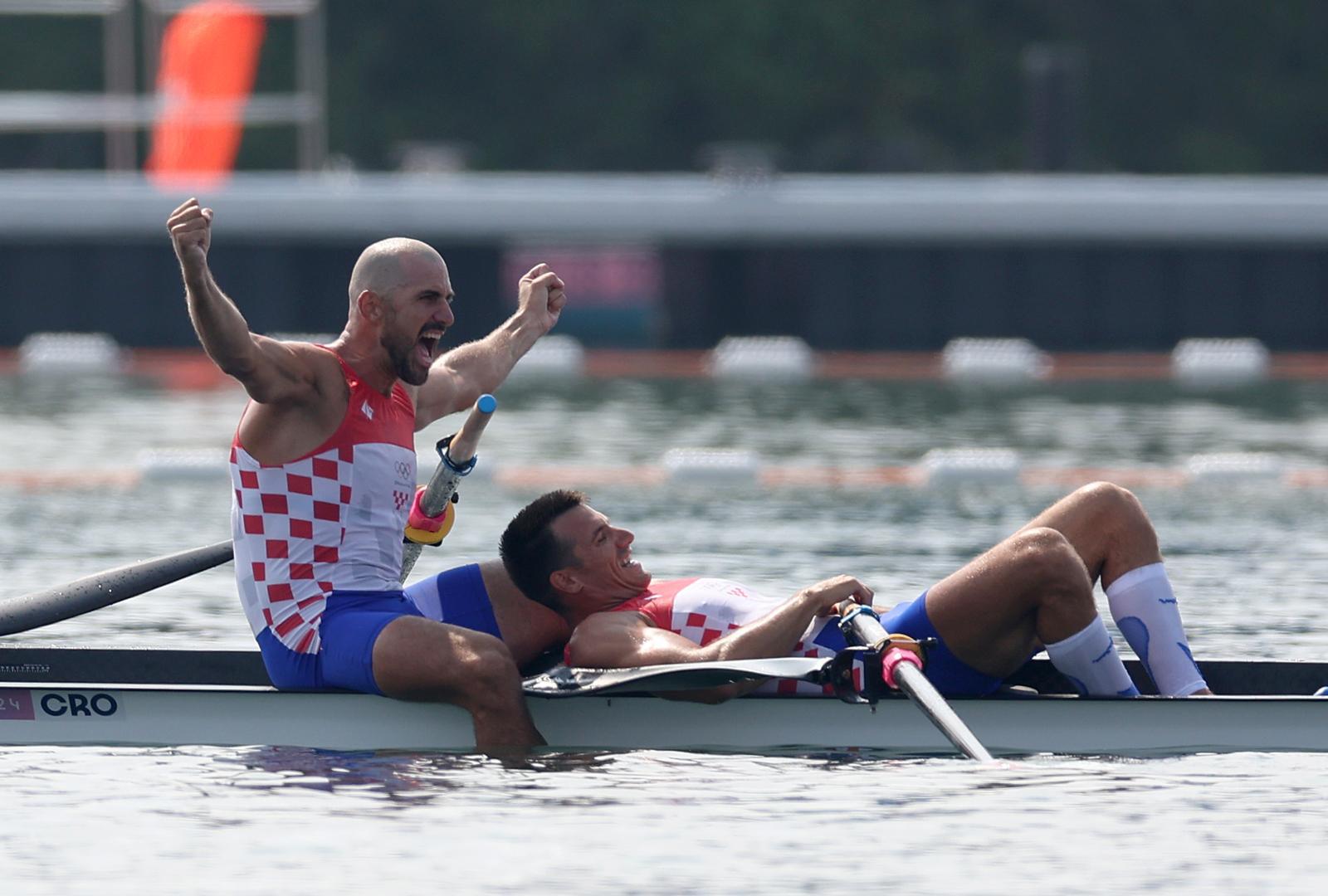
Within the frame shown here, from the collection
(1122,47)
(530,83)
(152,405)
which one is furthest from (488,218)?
(1122,47)

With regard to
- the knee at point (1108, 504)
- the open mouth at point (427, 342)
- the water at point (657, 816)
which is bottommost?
the water at point (657, 816)

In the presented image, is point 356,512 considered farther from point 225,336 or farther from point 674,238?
point 674,238

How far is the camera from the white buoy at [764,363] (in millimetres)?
24672

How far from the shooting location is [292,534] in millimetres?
8023

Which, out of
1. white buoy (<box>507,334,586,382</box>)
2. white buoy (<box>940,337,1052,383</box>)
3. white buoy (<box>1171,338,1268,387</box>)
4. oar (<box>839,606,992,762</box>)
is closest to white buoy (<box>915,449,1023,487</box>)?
white buoy (<box>940,337,1052,383</box>)

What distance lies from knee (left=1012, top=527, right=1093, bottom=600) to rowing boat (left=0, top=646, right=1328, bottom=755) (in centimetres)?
34

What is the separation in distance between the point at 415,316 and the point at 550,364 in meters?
17.3

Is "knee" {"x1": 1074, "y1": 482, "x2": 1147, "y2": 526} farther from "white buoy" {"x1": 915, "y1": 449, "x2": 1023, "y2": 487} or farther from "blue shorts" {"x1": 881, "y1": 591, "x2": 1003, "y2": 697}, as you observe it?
"white buoy" {"x1": 915, "y1": 449, "x2": 1023, "y2": 487}

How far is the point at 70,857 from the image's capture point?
7148 mm

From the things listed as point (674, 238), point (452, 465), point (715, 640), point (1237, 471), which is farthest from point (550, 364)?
point (715, 640)

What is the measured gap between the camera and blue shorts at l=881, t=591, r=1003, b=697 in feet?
26.9

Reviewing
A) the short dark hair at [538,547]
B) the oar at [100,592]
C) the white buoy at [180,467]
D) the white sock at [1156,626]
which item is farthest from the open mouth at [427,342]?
the white buoy at [180,467]

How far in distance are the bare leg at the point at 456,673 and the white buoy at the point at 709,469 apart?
901cm

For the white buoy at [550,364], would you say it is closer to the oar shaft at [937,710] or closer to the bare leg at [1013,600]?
the bare leg at [1013,600]
